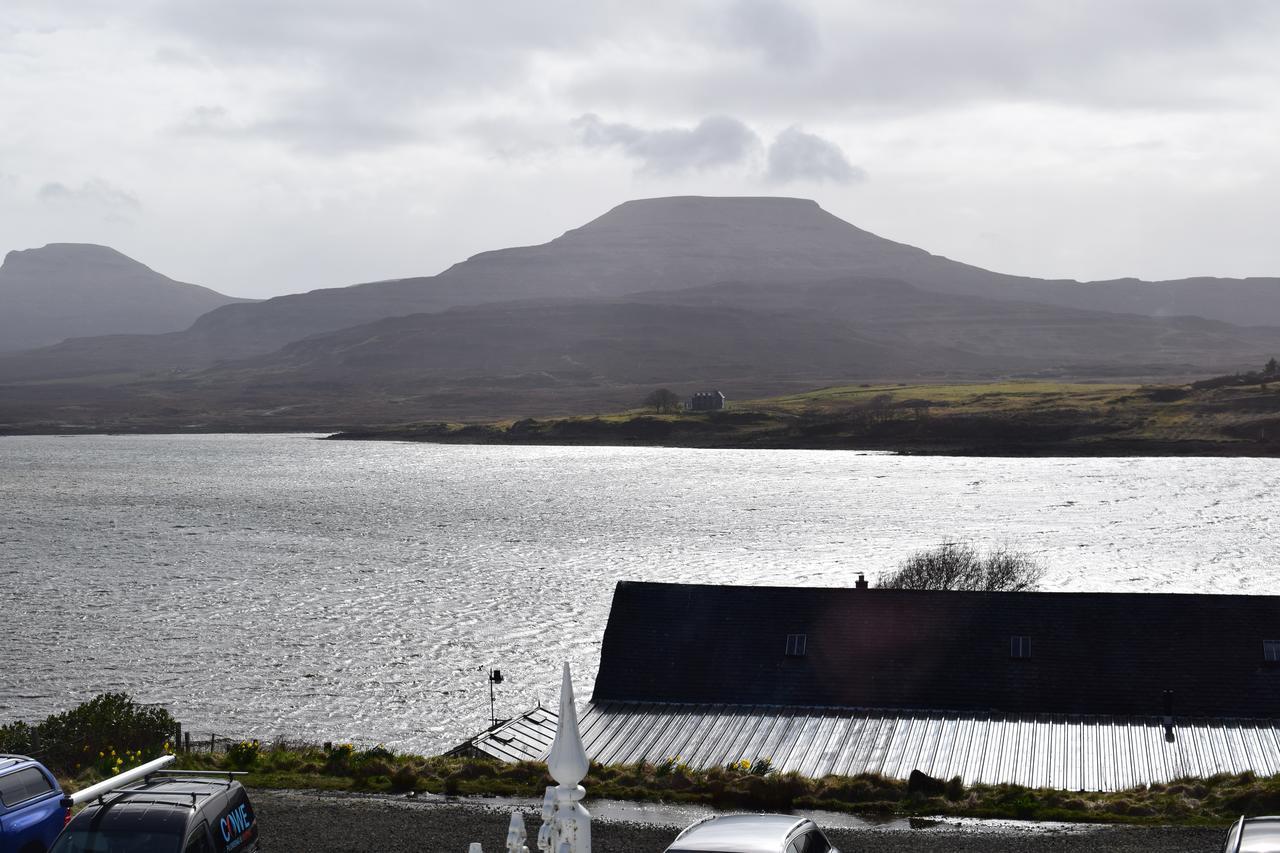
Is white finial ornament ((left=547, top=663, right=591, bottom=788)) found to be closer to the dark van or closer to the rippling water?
the dark van

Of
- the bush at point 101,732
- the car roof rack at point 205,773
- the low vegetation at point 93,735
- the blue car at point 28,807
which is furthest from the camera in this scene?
the bush at point 101,732

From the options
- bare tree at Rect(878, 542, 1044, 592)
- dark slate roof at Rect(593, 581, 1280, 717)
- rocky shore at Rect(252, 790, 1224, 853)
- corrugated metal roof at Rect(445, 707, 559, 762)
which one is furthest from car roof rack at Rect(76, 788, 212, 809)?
bare tree at Rect(878, 542, 1044, 592)

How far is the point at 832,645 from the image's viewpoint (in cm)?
3266

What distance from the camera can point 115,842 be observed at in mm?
13352

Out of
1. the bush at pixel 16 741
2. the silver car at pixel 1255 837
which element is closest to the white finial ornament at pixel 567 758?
the silver car at pixel 1255 837

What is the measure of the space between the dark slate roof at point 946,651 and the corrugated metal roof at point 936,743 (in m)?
0.61

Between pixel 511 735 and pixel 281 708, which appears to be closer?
pixel 511 735

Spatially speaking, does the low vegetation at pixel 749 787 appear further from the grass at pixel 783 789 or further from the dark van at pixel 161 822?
the dark van at pixel 161 822

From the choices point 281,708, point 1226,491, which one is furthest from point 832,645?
point 1226,491

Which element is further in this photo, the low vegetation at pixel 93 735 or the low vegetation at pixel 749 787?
the low vegetation at pixel 93 735

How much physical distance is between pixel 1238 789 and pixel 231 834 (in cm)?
1583

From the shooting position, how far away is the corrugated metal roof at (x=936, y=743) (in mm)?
26516

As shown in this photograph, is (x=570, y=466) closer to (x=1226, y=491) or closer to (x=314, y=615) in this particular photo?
(x=1226, y=491)

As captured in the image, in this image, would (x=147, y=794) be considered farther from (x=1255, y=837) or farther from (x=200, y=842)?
(x=1255, y=837)
